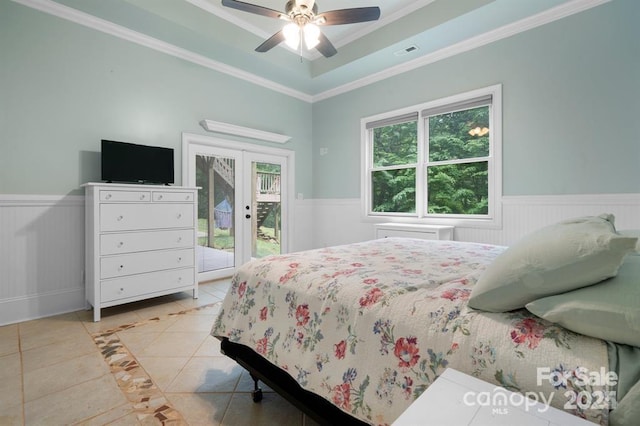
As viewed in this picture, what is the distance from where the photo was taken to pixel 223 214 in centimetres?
409

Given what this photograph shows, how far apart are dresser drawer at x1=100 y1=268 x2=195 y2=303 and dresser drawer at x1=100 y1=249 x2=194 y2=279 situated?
0.05m

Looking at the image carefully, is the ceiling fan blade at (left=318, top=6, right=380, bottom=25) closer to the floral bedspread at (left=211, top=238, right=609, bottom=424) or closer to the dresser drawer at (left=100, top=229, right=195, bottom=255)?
the floral bedspread at (left=211, top=238, right=609, bottom=424)

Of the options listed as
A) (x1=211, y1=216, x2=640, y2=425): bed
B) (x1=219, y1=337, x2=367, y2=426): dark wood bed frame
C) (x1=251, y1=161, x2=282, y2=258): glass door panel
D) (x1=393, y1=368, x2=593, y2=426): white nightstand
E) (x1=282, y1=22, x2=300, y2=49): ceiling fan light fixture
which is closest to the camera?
(x1=393, y1=368, x2=593, y2=426): white nightstand

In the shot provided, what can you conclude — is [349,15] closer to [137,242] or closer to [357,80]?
[357,80]

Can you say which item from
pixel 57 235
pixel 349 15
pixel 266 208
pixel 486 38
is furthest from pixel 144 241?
pixel 486 38

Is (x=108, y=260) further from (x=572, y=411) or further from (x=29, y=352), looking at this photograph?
(x=572, y=411)

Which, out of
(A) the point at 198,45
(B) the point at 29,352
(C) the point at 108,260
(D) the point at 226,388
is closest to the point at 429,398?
(D) the point at 226,388

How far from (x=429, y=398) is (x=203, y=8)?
3871mm

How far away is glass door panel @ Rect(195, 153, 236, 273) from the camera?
3.86 meters

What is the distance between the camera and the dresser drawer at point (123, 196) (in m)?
2.68

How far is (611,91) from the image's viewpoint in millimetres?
2621

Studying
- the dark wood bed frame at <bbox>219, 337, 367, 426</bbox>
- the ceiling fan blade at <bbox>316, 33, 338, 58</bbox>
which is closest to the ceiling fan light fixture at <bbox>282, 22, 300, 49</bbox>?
the ceiling fan blade at <bbox>316, 33, 338, 58</bbox>

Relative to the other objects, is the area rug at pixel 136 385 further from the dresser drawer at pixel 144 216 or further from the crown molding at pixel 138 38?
the crown molding at pixel 138 38

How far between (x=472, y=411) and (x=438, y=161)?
3.53 meters
